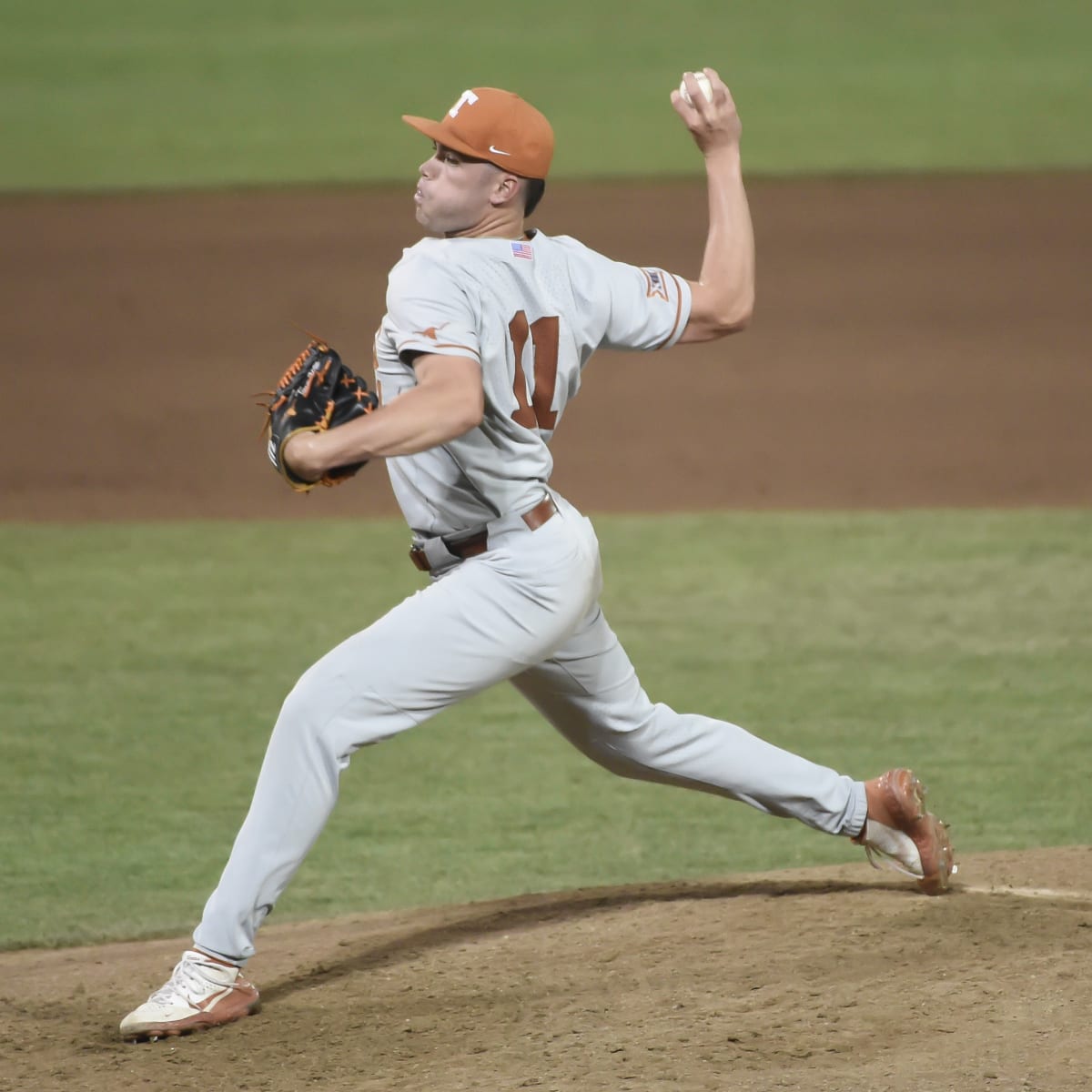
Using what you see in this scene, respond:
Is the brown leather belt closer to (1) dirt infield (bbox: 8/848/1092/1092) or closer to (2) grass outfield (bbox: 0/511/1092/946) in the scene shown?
(1) dirt infield (bbox: 8/848/1092/1092)

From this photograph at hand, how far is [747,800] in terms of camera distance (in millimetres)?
4082

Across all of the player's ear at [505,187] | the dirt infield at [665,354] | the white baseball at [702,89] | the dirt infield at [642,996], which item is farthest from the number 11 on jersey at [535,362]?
the dirt infield at [665,354]

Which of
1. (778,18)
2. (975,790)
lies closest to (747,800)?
(975,790)

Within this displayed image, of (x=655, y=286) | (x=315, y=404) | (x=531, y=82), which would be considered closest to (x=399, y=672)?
(x=315, y=404)

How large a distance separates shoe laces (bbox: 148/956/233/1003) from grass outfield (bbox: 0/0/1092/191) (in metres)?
12.5

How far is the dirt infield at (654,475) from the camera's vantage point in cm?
329

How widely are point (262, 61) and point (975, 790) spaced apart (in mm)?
16226

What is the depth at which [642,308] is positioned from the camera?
366 cm

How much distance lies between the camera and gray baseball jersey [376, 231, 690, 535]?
11.0 ft

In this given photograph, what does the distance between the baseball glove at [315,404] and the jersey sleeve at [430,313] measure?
118mm

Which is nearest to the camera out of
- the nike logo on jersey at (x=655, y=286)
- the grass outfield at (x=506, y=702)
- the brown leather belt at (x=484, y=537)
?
the brown leather belt at (x=484, y=537)

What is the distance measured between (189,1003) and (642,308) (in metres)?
1.63

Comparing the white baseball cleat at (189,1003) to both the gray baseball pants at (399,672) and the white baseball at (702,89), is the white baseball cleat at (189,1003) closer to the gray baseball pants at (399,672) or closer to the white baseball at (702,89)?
the gray baseball pants at (399,672)

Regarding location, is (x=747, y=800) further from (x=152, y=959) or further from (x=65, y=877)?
(x=65, y=877)
